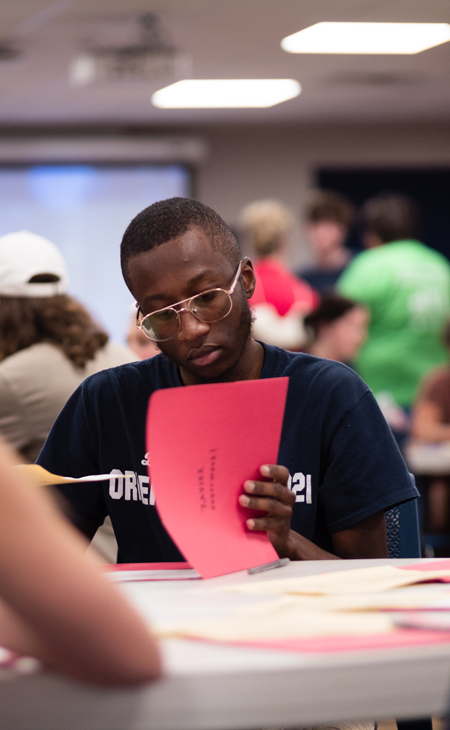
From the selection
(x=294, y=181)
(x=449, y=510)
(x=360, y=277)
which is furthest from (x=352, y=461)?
(x=294, y=181)

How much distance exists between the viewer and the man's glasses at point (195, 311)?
1173mm

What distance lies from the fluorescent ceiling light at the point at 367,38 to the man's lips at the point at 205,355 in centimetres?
389

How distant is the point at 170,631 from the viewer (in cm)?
70

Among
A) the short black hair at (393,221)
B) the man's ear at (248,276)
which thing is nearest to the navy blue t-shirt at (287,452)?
the man's ear at (248,276)

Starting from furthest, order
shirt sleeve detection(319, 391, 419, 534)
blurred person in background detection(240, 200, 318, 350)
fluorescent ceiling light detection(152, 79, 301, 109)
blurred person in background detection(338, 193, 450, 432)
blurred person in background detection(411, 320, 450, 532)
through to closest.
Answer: fluorescent ceiling light detection(152, 79, 301, 109), blurred person in background detection(338, 193, 450, 432), blurred person in background detection(240, 200, 318, 350), blurred person in background detection(411, 320, 450, 532), shirt sleeve detection(319, 391, 419, 534)

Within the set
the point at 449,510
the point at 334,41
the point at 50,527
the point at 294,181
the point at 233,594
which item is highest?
the point at 334,41

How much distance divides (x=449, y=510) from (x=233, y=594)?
2777 mm

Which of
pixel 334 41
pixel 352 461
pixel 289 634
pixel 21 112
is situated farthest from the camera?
pixel 21 112

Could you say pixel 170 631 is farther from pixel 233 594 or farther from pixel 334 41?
pixel 334 41

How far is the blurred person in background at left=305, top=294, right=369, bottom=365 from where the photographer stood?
3898 mm

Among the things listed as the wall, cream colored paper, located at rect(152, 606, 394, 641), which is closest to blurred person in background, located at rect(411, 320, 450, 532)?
cream colored paper, located at rect(152, 606, 394, 641)

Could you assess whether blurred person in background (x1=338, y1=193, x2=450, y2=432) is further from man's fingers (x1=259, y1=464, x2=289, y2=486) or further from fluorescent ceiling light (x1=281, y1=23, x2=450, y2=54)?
man's fingers (x1=259, y1=464, x2=289, y2=486)

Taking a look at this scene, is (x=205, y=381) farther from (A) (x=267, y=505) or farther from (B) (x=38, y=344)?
(B) (x=38, y=344)

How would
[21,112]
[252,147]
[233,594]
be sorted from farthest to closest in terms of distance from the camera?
1. [252,147]
2. [21,112]
3. [233,594]
